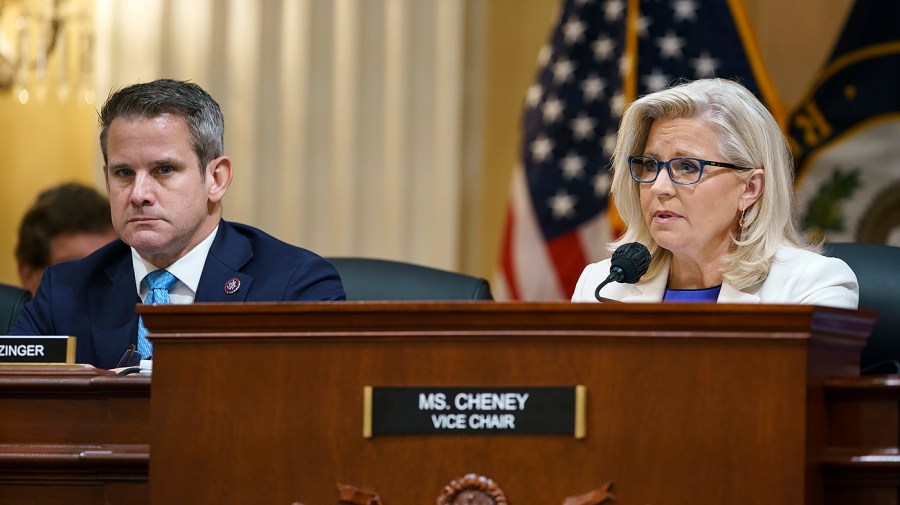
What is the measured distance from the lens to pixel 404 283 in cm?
350

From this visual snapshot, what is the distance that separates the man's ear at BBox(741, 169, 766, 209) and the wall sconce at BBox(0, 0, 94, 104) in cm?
364

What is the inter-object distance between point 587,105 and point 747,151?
2133 mm

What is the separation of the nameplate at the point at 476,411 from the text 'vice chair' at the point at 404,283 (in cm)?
152

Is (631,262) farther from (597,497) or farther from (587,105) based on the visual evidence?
(587,105)

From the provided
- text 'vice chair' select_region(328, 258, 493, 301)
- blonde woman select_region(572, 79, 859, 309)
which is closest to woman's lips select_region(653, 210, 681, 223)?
blonde woman select_region(572, 79, 859, 309)

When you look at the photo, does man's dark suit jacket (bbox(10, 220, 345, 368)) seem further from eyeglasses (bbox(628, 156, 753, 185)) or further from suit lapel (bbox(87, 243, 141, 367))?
eyeglasses (bbox(628, 156, 753, 185))

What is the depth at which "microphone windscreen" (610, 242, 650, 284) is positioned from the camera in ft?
8.57

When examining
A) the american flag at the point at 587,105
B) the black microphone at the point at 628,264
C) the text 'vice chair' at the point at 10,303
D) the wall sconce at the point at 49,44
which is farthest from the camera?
A: the wall sconce at the point at 49,44

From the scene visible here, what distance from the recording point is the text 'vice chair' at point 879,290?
3002 millimetres

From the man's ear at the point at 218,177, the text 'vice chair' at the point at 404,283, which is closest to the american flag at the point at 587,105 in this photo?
the text 'vice chair' at the point at 404,283

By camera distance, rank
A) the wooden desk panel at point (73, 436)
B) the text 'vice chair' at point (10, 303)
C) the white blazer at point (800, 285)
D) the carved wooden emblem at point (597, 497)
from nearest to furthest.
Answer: the carved wooden emblem at point (597, 497), the wooden desk panel at point (73, 436), the white blazer at point (800, 285), the text 'vice chair' at point (10, 303)

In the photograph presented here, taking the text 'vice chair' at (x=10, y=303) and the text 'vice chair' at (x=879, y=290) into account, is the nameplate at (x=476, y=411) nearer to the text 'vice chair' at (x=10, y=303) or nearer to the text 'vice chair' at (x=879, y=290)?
the text 'vice chair' at (x=879, y=290)

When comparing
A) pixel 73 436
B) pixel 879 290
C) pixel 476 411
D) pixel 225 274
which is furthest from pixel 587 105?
pixel 476 411

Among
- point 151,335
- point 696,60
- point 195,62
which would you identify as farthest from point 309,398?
point 195,62
